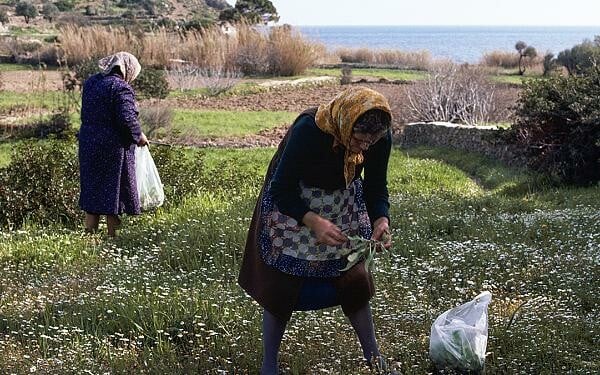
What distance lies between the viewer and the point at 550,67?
108ft

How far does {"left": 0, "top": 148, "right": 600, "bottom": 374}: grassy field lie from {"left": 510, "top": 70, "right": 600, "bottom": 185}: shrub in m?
1.32

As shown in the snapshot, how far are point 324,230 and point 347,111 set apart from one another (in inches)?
21.2

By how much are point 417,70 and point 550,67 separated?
643 cm

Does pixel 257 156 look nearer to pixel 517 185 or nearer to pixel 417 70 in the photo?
pixel 517 185

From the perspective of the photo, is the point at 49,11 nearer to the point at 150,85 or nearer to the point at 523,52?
the point at 523,52

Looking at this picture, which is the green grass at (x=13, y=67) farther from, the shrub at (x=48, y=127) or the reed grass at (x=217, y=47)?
the shrub at (x=48, y=127)

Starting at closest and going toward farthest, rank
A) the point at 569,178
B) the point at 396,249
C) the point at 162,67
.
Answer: the point at 396,249, the point at 569,178, the point at 162,67

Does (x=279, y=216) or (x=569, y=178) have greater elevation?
(x=279, y=216)

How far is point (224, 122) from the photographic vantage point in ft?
59.6

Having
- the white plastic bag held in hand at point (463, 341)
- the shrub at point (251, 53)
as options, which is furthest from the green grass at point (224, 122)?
the white plastic bag held in hand at point (463, 341)

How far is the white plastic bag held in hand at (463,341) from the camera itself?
13.0 feet

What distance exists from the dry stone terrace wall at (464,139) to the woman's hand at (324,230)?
27.6 feet

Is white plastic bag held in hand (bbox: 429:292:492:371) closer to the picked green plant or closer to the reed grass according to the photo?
the picked green plant

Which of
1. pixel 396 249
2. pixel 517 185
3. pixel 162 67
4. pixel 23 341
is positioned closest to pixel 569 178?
pixel 517 185
